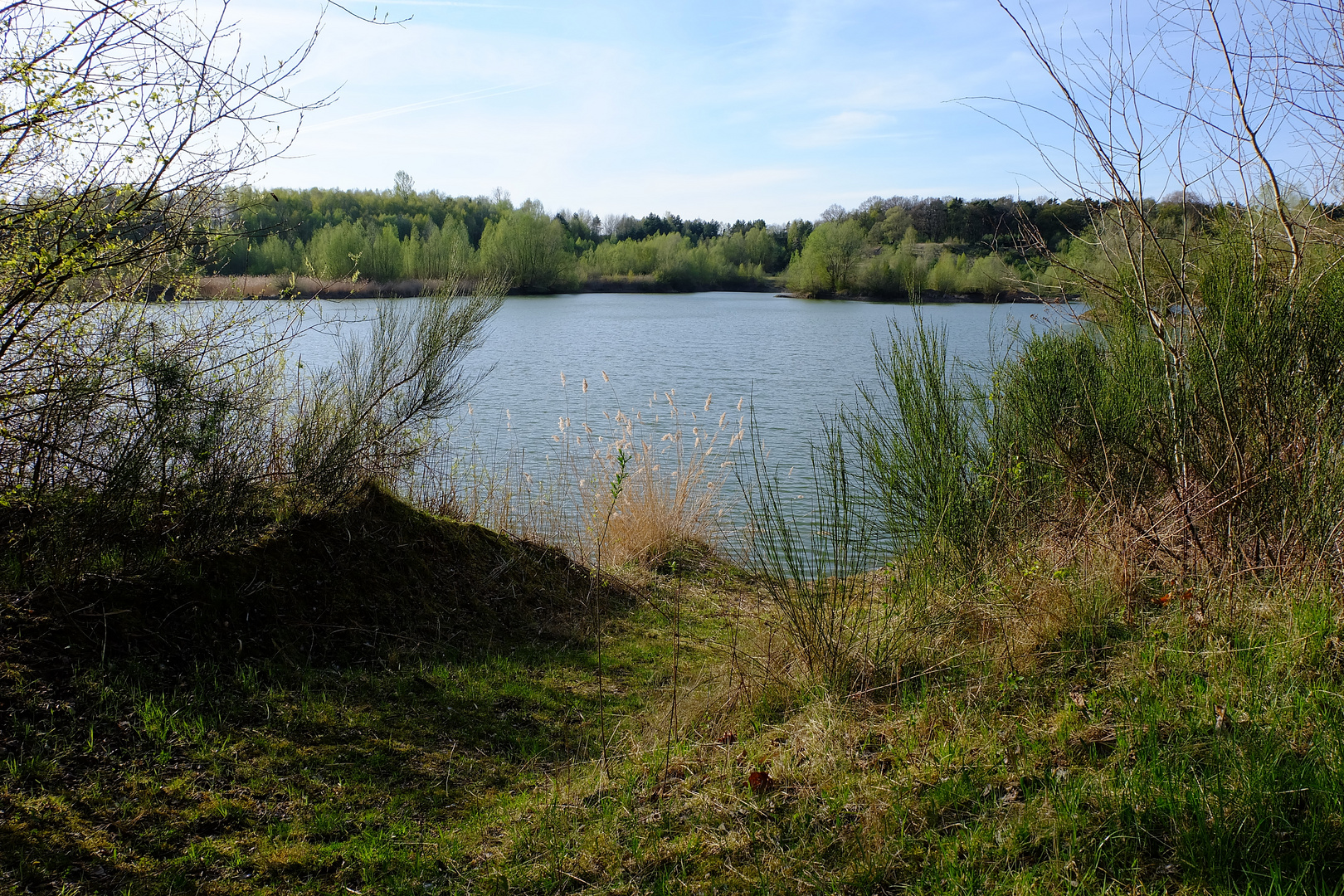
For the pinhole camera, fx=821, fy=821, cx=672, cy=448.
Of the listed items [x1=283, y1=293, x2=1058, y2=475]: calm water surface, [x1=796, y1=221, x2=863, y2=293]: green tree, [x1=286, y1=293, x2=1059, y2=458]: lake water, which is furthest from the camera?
[x1=796, y1=221, x2=863, y2=293]: green tree

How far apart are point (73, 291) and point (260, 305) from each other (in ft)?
4.39

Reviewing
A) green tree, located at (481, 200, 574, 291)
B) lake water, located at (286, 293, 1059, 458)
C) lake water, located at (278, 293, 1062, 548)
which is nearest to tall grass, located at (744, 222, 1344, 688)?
lake water, located at (278, 293, 1062, 548)

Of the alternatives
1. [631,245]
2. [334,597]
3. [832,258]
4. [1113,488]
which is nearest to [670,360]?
[334,597]

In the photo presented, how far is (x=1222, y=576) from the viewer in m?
3.77

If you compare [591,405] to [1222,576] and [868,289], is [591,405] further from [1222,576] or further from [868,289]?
[868,289]

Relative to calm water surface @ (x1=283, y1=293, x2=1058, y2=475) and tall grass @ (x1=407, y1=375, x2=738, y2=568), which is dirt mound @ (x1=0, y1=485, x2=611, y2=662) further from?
calm water surface @ (x1=283, y1=293, x2=1058, y2=475)

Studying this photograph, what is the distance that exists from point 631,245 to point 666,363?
57.9 meters

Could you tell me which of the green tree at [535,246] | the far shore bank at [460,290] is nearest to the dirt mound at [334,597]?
the far shore bank at [460,290]

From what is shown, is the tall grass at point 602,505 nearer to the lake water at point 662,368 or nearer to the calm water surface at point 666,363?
the lake water at point 662,368

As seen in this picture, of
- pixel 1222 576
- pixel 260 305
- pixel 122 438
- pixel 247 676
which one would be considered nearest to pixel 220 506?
pixel 122 438

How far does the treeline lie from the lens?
6156 millimetres

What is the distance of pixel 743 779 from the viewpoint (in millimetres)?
3035

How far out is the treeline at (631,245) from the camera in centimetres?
616

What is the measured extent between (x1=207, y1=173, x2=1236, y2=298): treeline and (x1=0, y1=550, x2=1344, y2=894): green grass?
2438mm
